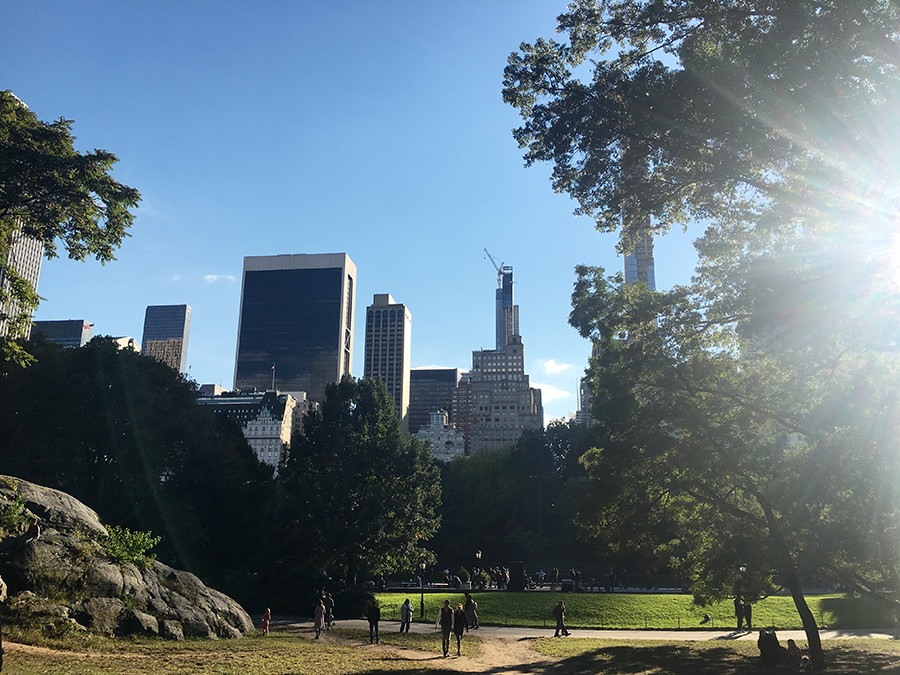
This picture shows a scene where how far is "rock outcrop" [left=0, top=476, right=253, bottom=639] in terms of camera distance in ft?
64.4

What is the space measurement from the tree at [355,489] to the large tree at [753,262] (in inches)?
800

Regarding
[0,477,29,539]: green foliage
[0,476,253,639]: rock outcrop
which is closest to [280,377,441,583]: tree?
[0,476,253,639]: rock outcrop

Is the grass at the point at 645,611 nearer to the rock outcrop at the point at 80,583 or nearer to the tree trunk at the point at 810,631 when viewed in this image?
the tree trunk at the point at 810,631

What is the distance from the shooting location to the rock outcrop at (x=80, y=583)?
19641mm

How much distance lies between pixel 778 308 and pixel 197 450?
45.7 m

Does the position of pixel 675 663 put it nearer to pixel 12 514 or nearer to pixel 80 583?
pixel 80 583

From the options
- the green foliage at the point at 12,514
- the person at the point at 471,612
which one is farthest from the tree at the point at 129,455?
the green foliage at the point at 12,514

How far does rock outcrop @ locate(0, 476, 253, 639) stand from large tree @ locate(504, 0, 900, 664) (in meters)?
17.3

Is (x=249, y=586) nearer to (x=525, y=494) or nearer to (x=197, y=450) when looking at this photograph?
(x=197, y=450)

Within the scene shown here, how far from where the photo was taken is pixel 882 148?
15.0 meters

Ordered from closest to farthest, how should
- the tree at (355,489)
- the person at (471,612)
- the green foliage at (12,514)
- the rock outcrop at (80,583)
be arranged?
the rock outcrop at (80,583) < the green foliage at (12,514) < the person at (471,612) < the tree at (355,489)

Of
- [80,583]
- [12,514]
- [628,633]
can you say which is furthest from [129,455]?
[628,633]

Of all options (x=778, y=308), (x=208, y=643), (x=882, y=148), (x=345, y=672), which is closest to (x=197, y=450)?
(x=208, y=643)

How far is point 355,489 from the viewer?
43.3m
